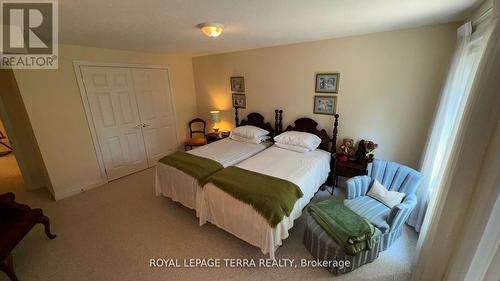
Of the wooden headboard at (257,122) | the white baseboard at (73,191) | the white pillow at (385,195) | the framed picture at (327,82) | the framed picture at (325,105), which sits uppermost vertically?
the framed picture at (327,82)

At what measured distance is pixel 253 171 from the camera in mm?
2396

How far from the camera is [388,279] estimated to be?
5.81 feet

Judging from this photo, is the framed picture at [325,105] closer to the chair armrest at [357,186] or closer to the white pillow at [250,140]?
the white pillow at [250,140]

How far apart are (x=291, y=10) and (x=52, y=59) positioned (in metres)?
3.38

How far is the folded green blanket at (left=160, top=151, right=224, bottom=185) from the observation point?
242cm

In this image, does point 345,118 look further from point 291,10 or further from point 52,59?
point 52,59

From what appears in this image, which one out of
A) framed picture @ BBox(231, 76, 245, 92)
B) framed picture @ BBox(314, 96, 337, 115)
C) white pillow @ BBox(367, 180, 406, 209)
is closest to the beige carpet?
white pillow @ BBox(367, 180, 406, 209)

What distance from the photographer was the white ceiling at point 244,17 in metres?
1.60

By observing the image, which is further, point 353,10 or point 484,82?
point 353,10

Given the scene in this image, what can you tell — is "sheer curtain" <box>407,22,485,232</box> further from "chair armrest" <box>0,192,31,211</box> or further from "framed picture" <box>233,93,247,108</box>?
"chair armrest" <box>0,192,31,211</box>

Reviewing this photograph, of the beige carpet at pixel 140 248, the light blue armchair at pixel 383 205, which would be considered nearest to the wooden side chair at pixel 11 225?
the beige carpet at pixel 140 248

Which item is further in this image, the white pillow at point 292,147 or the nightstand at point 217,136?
the nightstand at point 217,136

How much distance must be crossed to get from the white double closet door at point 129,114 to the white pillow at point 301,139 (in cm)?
270

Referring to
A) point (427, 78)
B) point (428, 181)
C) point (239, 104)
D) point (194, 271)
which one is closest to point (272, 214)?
point (194, 271)
